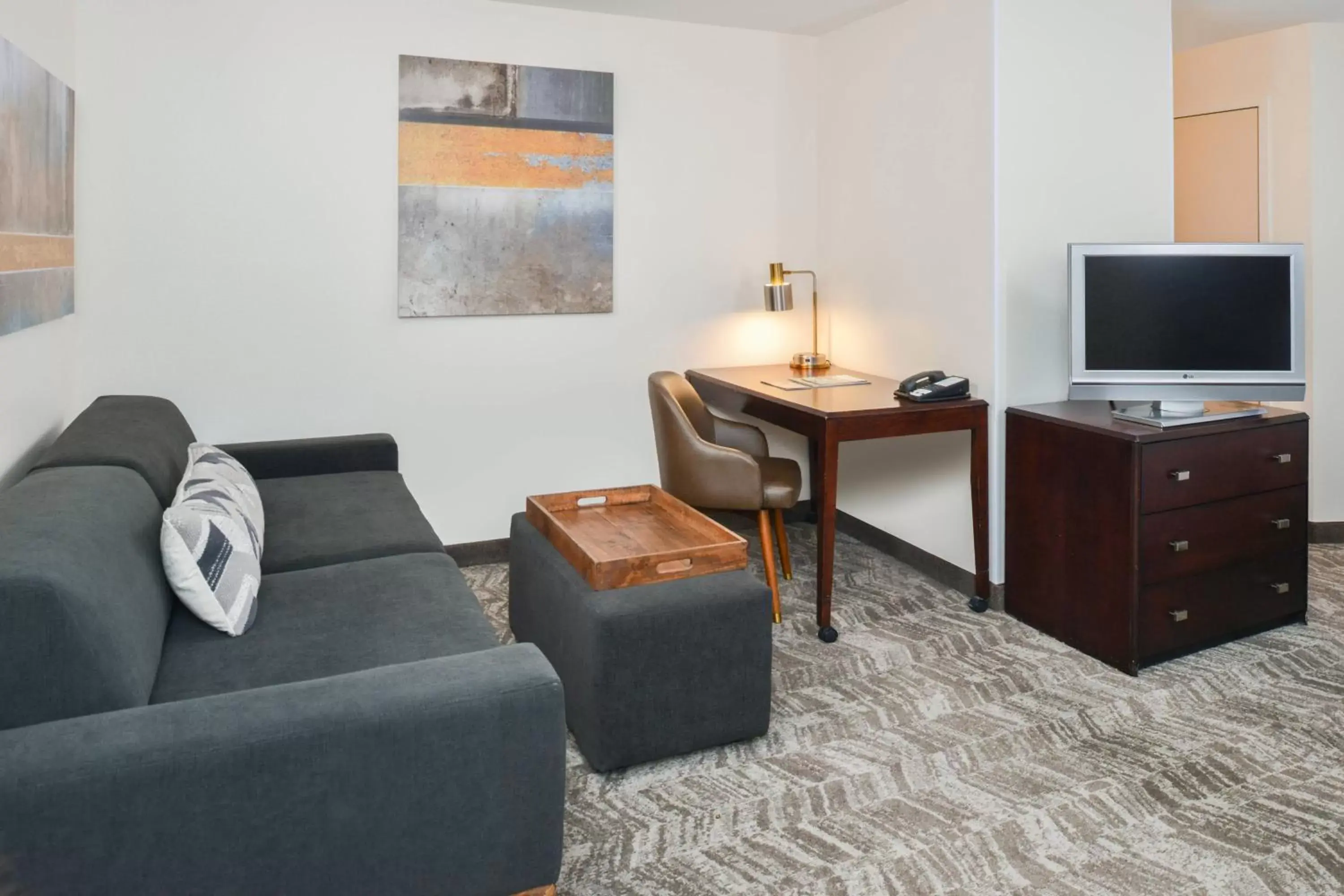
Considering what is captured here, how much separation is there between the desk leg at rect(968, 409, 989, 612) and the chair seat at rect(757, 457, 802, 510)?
A: 583 millimetres

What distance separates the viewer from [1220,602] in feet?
10.1

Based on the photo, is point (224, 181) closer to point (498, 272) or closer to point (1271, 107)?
point (498, 272)

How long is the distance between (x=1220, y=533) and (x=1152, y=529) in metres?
0.31

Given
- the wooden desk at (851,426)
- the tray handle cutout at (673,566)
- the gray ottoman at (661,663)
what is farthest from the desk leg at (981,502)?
the tray handle cutout at (673,566)

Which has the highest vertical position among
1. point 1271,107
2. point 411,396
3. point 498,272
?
point 1271,107

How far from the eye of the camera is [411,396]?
12.6 feet

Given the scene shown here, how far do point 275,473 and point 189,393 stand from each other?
0.47 meters

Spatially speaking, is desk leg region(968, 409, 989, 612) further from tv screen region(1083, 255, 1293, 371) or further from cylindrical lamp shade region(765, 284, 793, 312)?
cylindrical lamp shade region(765, 284, 793, 312)

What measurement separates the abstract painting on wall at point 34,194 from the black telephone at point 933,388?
2495 mm

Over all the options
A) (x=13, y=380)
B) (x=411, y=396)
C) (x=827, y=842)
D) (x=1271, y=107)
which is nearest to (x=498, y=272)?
(x=411, y=396)

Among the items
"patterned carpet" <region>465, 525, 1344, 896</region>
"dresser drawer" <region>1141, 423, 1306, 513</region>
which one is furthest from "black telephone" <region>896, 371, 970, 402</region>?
"patterned carpet" <region>465, 525, 1344, 896</region>

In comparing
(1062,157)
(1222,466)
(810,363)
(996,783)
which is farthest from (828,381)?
(996,783)

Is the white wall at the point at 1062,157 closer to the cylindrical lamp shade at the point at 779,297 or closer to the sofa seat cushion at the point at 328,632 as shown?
the cylindrical lamp shade at the point at 779,297

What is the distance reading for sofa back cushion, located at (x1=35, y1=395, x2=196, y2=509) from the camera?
7.61 ft
